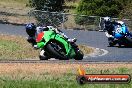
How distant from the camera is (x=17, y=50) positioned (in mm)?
23969

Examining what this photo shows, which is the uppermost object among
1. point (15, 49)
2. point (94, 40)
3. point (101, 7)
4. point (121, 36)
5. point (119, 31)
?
point (119, 31)

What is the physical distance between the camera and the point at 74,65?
14.8 metres

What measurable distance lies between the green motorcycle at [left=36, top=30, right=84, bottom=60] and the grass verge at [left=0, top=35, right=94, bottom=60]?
125 inches

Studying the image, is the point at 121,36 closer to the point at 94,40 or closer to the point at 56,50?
the point at 94,40

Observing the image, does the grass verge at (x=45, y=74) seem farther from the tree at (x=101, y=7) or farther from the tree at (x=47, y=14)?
the tree at (x=101, y=7)

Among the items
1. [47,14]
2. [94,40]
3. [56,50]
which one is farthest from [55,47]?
[47,14]

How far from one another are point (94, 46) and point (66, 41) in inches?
377

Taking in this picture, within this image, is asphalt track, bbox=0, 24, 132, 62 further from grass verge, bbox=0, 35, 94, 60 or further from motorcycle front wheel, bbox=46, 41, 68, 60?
motorcycle front wheel, bbox=46, 41, 68, 60

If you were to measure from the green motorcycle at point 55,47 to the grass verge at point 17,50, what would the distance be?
3.17 meters

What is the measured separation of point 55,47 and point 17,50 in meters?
6.09

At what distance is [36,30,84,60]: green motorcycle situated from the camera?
1794 centimetres

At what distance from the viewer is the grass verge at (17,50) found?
2241 cm

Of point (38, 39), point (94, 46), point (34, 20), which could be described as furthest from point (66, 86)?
point (34, 20)

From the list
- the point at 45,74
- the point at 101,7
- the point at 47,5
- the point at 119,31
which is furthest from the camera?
the point at 47,5
